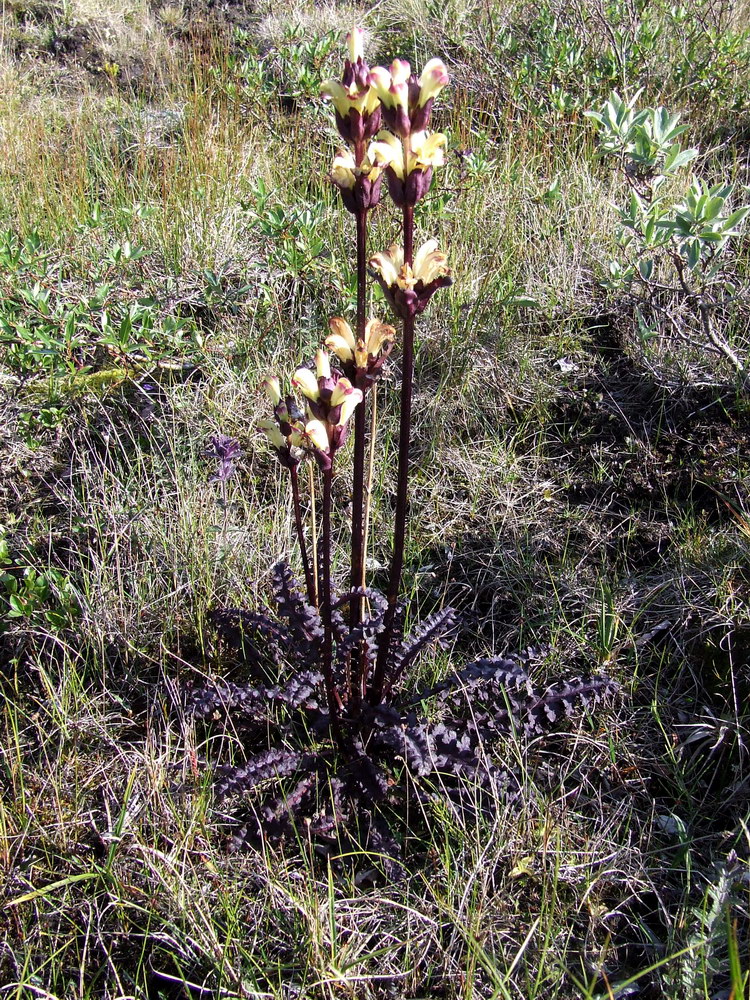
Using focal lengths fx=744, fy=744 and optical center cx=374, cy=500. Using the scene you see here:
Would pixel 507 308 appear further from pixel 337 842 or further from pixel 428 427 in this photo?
pixel 337 842

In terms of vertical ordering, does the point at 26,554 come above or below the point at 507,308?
below

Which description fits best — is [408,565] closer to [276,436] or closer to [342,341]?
[276,436]

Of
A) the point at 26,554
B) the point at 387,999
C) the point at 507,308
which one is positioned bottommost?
the point at 387,999

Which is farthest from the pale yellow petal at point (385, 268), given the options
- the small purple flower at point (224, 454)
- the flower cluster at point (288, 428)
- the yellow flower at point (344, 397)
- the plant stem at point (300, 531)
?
the small purple flower at point (224, 454)

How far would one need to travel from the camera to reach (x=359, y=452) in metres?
→ 1.57

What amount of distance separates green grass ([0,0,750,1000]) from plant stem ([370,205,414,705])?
0.28 metres

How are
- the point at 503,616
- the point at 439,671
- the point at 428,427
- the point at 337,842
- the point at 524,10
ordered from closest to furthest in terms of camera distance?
the point at 337,842
the point at 439,671
the point at 503,616
the point at 428,427
the point at 524,10

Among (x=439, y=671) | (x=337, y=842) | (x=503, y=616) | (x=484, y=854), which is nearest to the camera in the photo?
(x=484, y=854)

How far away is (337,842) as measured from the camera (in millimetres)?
1816

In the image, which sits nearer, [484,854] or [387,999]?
[387,999]

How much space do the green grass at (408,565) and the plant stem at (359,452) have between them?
0.48 metres

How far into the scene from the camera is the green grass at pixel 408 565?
62.2 inches

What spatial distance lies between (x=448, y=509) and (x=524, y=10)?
479 centimetres

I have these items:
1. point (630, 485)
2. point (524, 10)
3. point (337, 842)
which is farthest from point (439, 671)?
point (524, 10)
